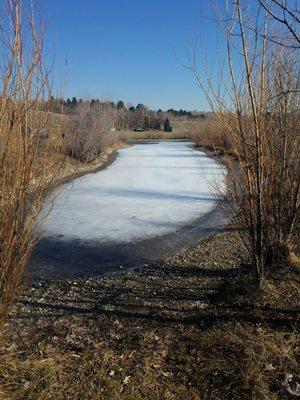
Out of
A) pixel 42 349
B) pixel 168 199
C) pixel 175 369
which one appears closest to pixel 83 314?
pixel 42 349

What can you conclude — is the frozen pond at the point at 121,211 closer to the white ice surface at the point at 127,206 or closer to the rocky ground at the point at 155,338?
the white ice surface at the point at 127,206

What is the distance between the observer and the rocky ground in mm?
3027

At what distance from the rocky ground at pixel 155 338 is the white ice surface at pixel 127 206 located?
5.04ft

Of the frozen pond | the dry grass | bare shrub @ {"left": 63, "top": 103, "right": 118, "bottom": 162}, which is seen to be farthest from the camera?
bare shrub @ {"left": 63, "top": 103, "right": 118, "bottom": 162}

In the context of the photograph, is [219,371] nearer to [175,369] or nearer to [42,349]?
[175,369]

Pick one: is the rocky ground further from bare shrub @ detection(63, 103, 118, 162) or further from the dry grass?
bare shrub @ detection(63, 103, 118, 162)

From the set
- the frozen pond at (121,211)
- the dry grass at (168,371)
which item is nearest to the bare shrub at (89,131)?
the frozen pond at (121,211)

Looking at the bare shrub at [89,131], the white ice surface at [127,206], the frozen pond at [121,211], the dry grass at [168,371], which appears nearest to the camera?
the dry grass at [168,371]

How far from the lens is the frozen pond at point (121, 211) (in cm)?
738

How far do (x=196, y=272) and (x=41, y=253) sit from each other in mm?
2684

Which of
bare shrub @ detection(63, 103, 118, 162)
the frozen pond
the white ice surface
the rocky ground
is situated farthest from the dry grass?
bare shrub @ detection(63, 103, 118, 162)

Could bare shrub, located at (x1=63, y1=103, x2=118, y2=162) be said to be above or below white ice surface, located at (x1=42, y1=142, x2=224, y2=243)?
above

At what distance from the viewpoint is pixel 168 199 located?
11336 millimetres

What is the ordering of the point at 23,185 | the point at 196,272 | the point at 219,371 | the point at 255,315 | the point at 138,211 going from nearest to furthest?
the point at 23,185 < the point at 219,371 < the point at 255,315 < the point at 196,272 < the point at 138,211
